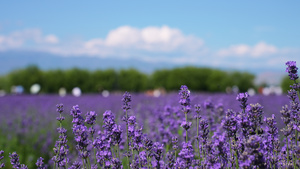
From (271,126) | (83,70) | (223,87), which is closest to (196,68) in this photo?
(223,87)

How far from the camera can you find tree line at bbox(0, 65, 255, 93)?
4291cm

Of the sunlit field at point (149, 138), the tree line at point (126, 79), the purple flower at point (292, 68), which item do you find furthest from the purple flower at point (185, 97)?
the tree line at point (126, 79)

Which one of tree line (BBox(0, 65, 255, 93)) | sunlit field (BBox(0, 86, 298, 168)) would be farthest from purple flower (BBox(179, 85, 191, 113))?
tree line (BBox(0, 65, 255, 93))

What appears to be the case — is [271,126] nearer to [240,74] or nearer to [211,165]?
[211,165]

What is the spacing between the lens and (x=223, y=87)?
45969 millimetres

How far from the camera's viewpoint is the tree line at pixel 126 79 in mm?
42906

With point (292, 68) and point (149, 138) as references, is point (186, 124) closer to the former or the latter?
point (292, 68)

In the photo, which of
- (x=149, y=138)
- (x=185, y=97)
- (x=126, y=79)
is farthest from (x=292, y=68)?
(x=126, y=79)

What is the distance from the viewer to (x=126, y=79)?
150 ft

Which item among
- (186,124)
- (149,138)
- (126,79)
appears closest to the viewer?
(186,124)

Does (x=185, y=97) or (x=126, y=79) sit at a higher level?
(x=126, y=79)

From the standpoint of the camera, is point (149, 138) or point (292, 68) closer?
A: point (292, 68)

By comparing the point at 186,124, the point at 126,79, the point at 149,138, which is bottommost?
the point at 149,138

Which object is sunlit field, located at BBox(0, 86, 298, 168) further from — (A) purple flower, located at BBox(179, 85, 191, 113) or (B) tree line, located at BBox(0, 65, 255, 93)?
(B) tree line, located at BBox(0, 65, 255, 93)
